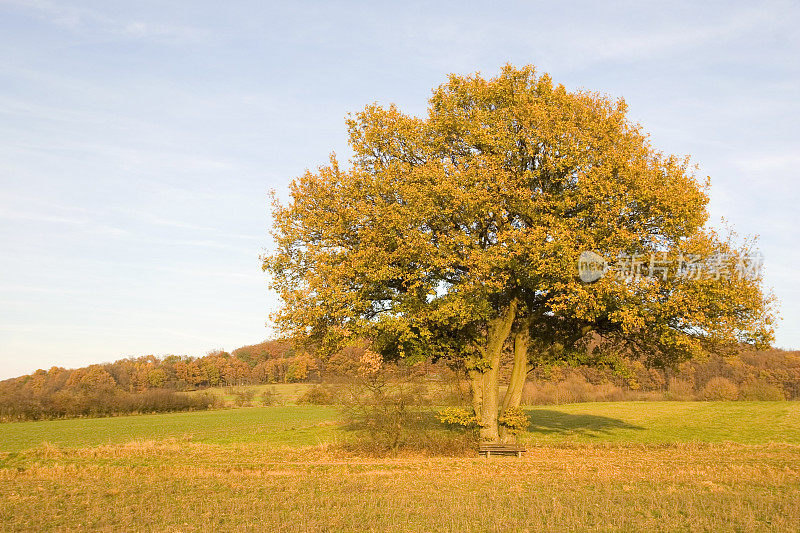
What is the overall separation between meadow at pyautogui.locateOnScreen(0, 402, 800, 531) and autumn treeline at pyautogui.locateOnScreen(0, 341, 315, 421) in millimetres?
42825

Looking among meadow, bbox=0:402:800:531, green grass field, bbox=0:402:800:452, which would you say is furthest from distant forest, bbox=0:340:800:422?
meadow, bbox=0:402:800:531

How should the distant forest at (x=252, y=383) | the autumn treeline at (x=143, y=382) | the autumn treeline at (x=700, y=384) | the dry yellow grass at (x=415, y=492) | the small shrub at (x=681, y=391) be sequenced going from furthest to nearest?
the small shrub at (x=681, y=391) → the autumn treeline at (x=700, y=384) → the distant forest at (x=252, y=383) → the autumn treeline at (x=143, y=382) → the dry yellow grass at (x=415, y=492)

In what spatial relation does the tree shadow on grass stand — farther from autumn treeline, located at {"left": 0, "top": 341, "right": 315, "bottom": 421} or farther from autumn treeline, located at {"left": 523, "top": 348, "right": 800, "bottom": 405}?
autumn treeline, located at {"left": 0, "top": 341, "right": 315, "bottom": 421}

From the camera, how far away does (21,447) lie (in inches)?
1594

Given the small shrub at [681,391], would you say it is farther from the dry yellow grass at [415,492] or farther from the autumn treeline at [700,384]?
the dry yellow grass at [415,492]

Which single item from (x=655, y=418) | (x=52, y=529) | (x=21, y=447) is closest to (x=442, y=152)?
(x=52, y=529)

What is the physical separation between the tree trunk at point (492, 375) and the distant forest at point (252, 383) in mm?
25211

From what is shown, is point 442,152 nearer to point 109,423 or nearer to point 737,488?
point 737,488

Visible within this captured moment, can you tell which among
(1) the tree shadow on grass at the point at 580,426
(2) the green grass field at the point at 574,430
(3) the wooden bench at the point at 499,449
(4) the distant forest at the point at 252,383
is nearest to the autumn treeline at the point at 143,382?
(4) the distant forest at the point at 252,383

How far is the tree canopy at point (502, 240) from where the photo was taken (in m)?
24.3

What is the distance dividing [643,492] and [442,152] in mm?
17760

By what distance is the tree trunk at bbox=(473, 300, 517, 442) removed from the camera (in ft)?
94.8

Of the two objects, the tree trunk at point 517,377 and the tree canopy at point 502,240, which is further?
the tree trunk at point 517,377

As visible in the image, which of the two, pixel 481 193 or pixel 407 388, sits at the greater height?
pixel 481 193
